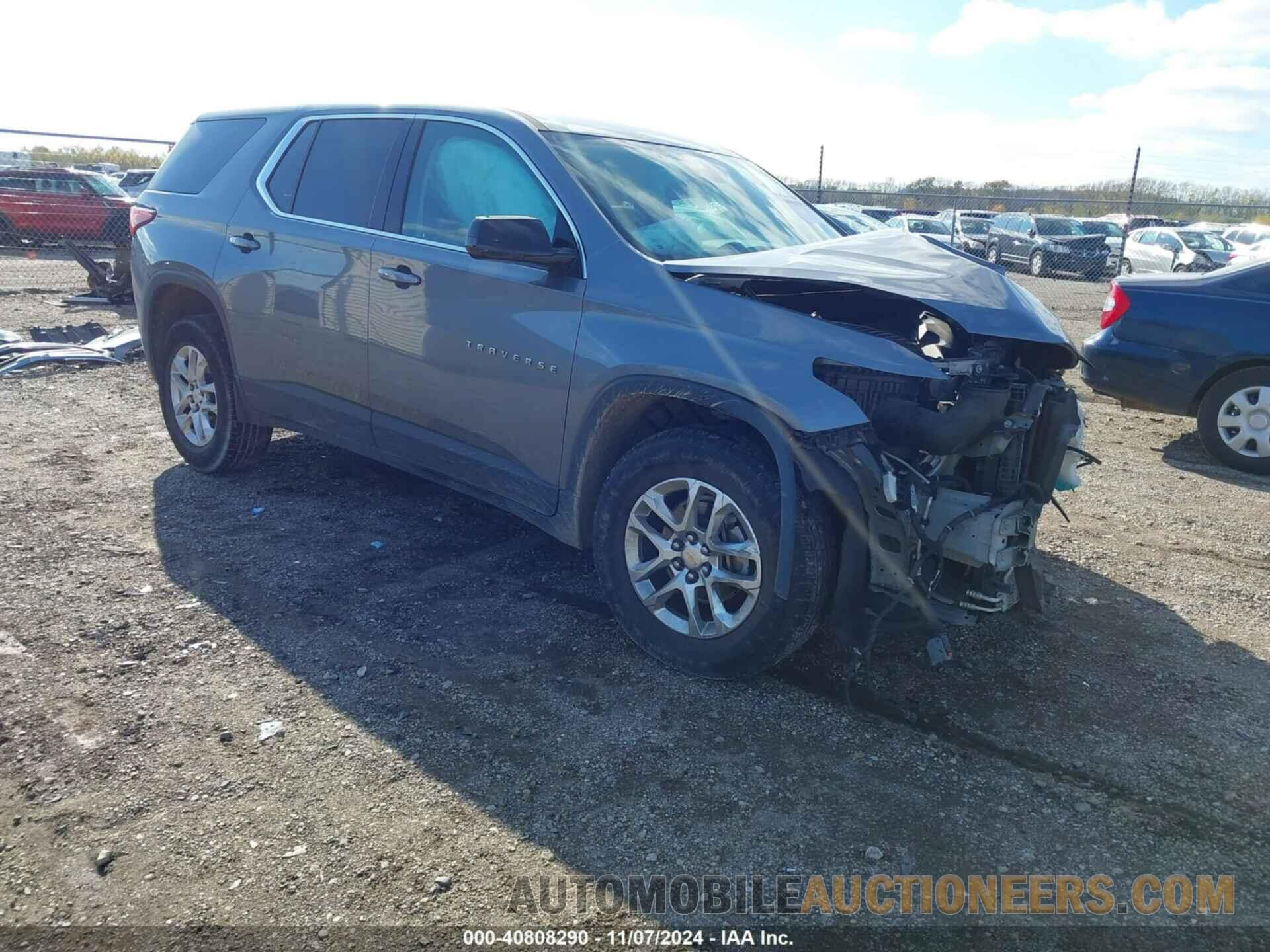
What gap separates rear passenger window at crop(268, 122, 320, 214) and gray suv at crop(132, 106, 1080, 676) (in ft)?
0.05

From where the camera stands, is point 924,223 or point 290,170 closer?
point 290,170

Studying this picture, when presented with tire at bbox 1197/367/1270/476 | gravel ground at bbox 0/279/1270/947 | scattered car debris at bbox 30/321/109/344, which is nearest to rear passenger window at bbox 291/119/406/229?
gravel ground at bbox 0/279/1270/947

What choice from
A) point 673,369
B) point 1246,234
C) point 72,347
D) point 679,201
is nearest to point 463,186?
point 679,201

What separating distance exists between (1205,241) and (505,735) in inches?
948

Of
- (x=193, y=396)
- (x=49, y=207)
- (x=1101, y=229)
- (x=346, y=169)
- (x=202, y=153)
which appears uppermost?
(x=1101, y=229)

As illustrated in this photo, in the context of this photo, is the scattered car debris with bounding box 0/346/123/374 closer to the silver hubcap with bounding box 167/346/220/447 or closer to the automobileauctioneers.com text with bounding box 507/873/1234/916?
the silver hubcap with bounding box 167/346/220/447

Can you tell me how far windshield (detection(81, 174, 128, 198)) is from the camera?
Result: 61.5ft

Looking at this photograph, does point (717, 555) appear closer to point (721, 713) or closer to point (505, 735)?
point (721, 713)

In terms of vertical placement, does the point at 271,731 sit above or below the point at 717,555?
below

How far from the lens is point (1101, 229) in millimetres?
25812

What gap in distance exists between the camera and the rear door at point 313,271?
14.2 ft

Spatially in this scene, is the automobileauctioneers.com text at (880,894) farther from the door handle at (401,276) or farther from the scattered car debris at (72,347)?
the scattered car debris at (72,347)

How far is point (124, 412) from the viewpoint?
7.11 metres

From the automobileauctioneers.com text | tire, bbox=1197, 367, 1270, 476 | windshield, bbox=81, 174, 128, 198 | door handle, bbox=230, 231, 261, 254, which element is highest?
windshield, bbox=81, 174, 128, 198
